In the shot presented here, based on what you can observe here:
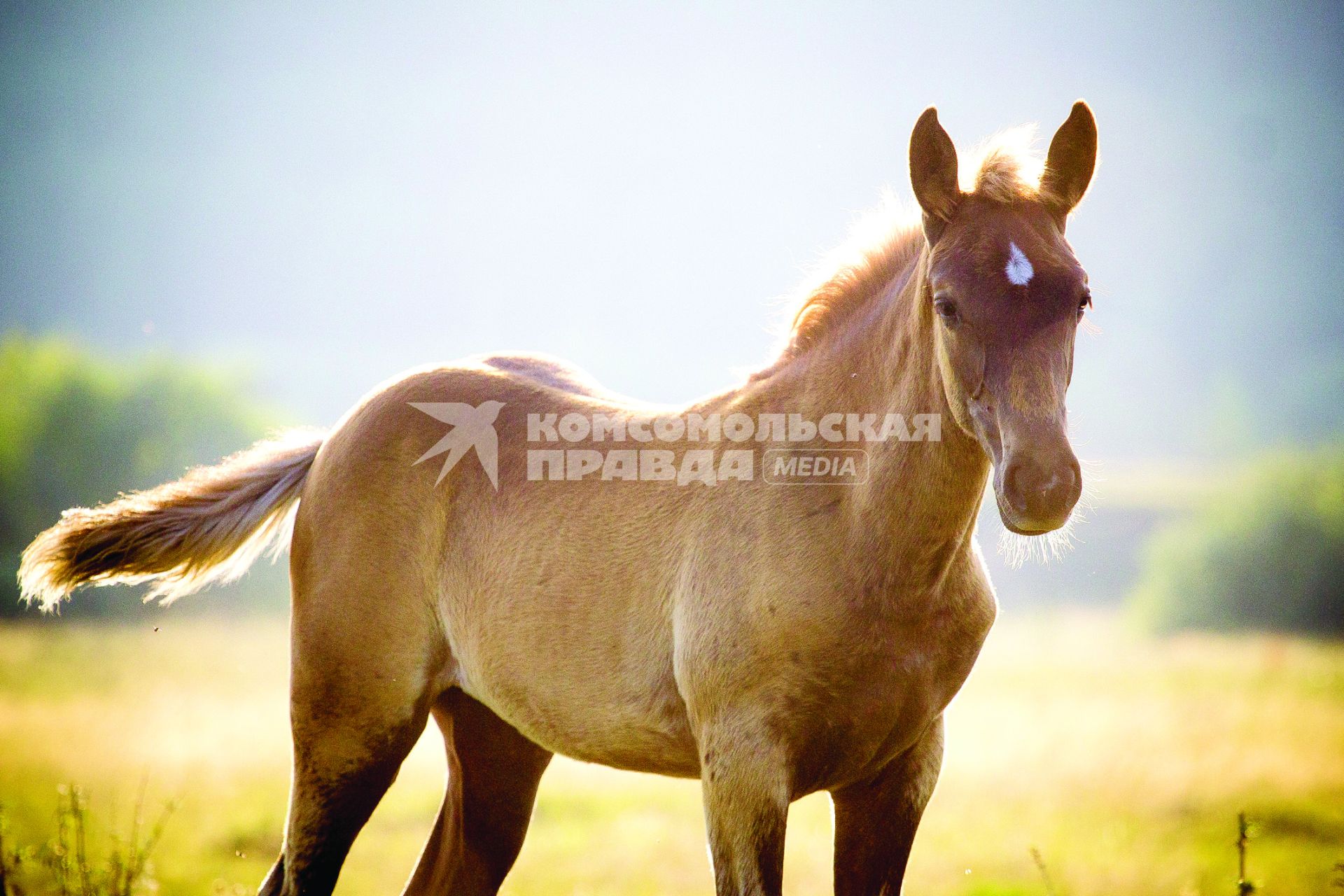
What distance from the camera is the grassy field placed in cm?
1366

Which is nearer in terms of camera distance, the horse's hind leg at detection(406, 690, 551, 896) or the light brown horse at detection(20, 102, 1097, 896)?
the light brown horse at detection(20, 102, 1097, 896)

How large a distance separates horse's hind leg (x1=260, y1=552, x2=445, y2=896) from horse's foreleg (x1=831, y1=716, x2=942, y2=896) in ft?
5.45

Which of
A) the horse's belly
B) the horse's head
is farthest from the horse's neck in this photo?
the horse's belly

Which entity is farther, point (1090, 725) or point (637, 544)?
point (1090, 725)

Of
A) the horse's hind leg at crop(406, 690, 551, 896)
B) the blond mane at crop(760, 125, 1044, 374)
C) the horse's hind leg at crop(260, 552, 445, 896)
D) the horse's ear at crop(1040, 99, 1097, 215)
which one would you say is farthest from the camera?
the horse's hind leg at crop(406, 690, 551, 896)

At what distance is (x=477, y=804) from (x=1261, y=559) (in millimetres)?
69904

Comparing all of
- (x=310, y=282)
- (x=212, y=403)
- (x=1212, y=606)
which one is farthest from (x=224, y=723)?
(x=310, y=282)

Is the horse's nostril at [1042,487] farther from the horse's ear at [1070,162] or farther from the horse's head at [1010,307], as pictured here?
the horse's ear at [1070,162]

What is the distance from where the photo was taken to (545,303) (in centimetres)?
14300

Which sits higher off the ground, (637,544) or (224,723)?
(637,544)

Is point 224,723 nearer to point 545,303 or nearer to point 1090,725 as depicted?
point 1090,725

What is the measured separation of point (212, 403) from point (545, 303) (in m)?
82.8

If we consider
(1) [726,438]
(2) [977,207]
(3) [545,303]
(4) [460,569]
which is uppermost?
(3) [545,303]

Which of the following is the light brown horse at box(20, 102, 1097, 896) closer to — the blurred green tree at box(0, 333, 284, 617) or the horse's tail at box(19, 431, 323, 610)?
the horse's tail at box(19, 431, 323, 610)
